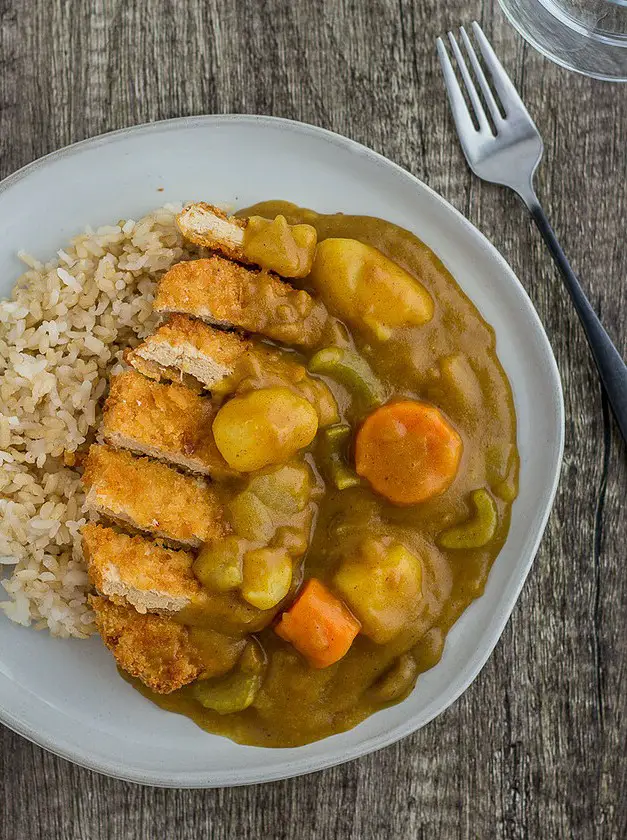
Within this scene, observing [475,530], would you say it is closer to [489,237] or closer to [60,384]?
Answer: [489,237]

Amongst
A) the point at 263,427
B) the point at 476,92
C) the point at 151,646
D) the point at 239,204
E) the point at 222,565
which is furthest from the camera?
the point at 476,92

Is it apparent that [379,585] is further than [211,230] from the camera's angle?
No

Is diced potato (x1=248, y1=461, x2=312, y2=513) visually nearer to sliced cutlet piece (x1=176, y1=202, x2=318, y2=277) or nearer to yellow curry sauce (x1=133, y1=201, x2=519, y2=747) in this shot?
yellow curry sauce (x1=133, y1=201, x2=519, y2=747)

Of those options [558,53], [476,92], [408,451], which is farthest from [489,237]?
[408,451]

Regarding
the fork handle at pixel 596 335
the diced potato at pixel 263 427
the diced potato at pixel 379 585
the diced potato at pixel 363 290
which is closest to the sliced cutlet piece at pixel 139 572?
the diced potato at pixel 263 427

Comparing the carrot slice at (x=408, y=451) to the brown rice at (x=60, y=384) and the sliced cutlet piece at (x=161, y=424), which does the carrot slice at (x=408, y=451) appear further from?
the brown rice at (x=60, y=384)

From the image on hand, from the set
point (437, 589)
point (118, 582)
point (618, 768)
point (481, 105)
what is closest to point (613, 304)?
point (481, 105)
